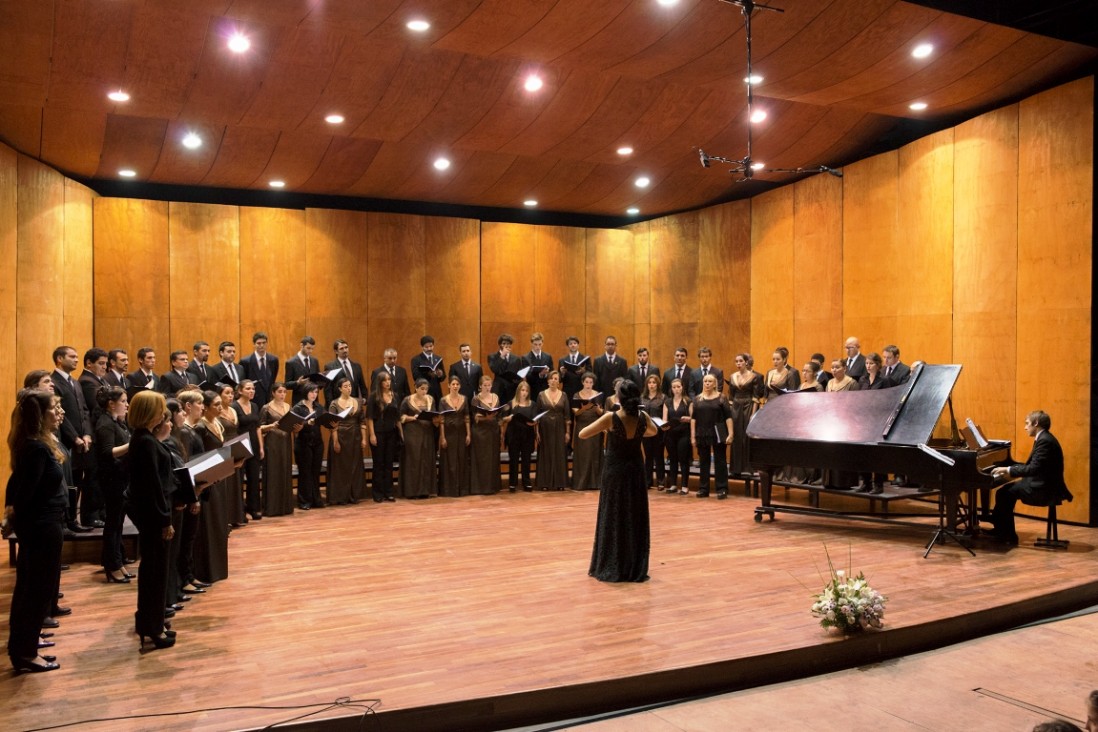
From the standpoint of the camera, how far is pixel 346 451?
883 cm

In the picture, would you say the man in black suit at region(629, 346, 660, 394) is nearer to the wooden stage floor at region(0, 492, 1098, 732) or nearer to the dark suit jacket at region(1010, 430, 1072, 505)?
the wooden stage floor at region(0, 492, 1098, 732)

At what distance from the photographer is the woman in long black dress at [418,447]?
362 inches

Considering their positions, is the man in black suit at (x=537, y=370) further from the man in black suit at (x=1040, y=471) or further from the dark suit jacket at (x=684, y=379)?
the man in black suit at (x=1040, y=471)

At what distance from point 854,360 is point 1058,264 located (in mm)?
1963

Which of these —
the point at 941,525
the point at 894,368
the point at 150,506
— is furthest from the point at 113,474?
the point at 894,368

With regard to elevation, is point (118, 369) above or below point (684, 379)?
above

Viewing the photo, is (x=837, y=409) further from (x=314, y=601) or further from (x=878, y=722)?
(x=314, y=601)

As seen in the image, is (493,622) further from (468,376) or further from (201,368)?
(468,376)

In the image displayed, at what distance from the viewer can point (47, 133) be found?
8.18 meters

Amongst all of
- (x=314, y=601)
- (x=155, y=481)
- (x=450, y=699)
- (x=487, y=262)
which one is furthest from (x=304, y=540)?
(x=487, y=262)

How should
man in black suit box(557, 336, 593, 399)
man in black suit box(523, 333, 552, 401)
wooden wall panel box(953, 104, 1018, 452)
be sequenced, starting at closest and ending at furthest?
wooden wall panel box(953, 104, 1018, 452)
man in black suit box(523, 333, 552, 401)
man in black suit box(557, 336, 593, 399)

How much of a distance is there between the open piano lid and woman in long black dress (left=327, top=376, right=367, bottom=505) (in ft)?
12.5

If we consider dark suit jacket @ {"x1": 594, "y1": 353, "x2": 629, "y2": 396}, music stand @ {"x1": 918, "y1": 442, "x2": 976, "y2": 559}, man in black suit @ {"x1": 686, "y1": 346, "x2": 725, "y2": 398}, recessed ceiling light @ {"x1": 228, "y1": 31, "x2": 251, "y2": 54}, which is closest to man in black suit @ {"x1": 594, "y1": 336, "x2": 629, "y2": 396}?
dark suit jacket @ {"x1": 594, "y1": 353, "x2": 629, "y2": 396}

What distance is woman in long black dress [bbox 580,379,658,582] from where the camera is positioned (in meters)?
5.71
